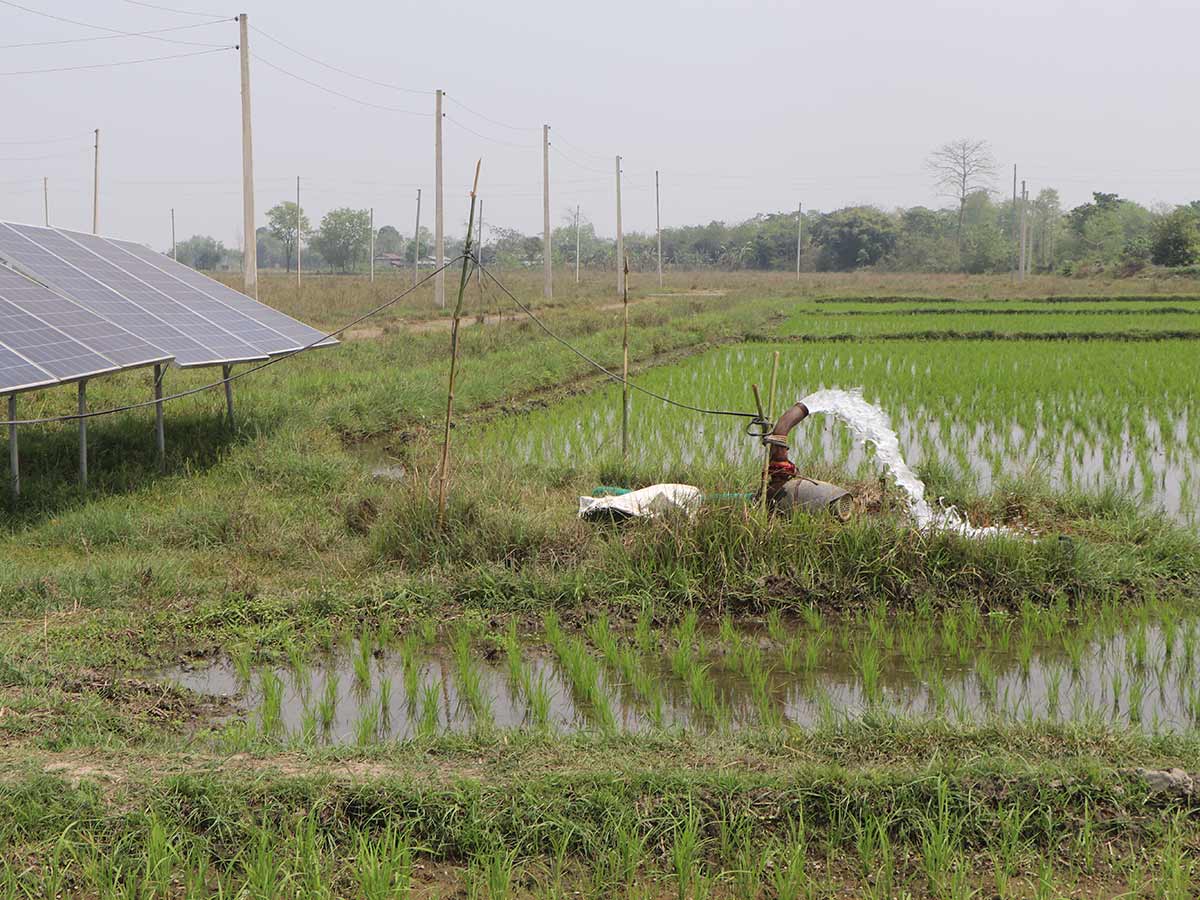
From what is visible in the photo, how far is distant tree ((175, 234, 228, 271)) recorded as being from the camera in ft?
269

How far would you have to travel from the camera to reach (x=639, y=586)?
18.9 ft

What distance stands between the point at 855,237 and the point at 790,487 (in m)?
58.6

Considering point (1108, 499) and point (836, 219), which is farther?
point (836, 219)

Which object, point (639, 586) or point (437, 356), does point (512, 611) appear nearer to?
point (639, 586)

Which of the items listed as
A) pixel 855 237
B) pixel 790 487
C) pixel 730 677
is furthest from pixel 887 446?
pixel 855 237

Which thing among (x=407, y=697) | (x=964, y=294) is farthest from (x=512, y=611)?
(x=964, y=294)

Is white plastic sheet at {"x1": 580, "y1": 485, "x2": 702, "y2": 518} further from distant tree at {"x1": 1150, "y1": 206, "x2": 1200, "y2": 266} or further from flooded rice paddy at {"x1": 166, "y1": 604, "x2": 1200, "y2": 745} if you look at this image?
distant tree at {"x1": 1150, "y1": 206, "x2": 1200, "y2": 266}

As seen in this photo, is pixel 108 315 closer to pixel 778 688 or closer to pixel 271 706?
pixel 271 706

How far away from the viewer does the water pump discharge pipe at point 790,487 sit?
6.28 meters

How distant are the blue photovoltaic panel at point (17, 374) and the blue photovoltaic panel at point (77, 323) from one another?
0.74m

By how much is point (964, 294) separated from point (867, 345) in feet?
55.3

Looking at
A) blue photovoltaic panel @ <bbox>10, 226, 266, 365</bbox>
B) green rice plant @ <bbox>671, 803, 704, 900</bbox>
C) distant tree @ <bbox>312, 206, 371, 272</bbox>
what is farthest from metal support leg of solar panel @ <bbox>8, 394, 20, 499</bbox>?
distant tree @ <bbox>312, 206, 371, 272</bbox>

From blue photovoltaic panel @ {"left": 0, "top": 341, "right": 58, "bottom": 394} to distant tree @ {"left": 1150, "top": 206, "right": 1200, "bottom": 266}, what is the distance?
137 feet

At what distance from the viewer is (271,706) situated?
436cm
